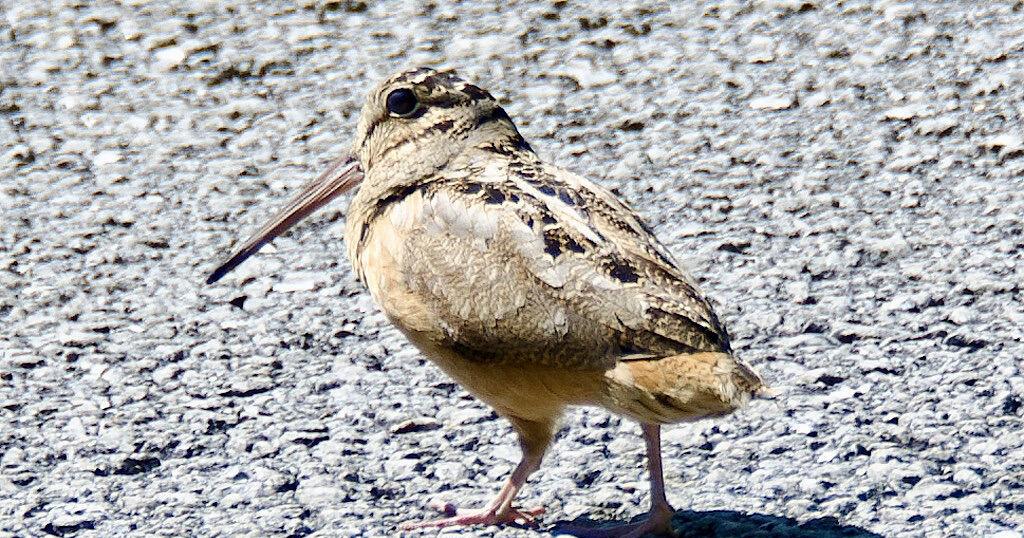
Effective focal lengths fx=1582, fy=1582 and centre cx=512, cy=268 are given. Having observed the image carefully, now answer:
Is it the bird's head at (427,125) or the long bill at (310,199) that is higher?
the bird's head at (427,125)

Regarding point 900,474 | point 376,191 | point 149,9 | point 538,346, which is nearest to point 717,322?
point 538,346

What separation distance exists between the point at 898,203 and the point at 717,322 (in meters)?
2.11

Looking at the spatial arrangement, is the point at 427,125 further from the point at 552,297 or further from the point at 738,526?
the point at 738,526

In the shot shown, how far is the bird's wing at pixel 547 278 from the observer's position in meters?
3.66

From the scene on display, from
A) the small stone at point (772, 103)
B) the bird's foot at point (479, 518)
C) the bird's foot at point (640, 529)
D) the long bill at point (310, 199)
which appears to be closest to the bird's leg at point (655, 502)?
the bird's foot at point (640, 529)

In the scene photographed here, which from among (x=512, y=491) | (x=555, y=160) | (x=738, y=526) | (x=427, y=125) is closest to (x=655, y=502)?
(x=738, y=526)

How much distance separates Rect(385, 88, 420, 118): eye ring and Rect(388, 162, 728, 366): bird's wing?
1.43 ft

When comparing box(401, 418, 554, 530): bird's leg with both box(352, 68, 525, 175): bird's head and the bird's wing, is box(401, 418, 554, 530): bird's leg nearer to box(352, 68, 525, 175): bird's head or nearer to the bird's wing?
the bird's wing

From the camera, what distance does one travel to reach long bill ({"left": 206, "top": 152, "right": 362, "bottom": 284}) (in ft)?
15.6

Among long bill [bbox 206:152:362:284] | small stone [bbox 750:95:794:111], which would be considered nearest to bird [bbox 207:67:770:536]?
long bill [bbox 206:152:362:284]

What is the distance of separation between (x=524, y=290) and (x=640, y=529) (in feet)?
2.38

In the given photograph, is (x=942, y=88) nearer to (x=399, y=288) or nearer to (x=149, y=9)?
(x=399, y=288)

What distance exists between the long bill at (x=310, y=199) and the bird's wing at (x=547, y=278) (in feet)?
2.34

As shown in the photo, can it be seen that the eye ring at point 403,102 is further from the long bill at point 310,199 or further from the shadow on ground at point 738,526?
the shadow on ground at point 738,526
